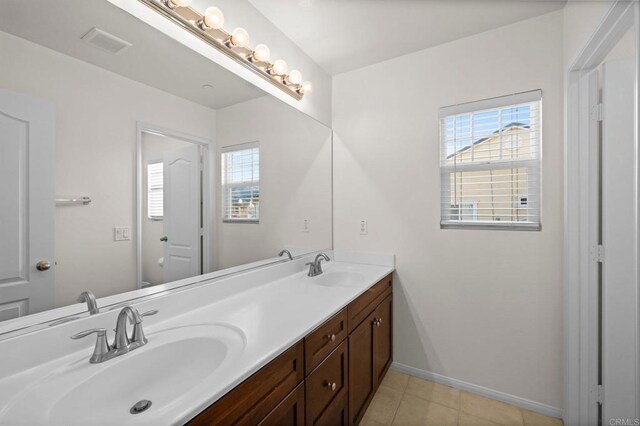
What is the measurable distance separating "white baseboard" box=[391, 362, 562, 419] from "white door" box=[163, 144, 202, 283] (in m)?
1.78

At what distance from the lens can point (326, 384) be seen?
50.1 inches

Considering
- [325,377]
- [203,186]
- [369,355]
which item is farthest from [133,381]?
[369,355]

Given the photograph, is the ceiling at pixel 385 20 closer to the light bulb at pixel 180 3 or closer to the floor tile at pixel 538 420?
the light bulb at pixel 180 3

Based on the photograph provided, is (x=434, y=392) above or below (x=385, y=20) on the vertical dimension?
below

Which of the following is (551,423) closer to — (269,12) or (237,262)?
(237,262)

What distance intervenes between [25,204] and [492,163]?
2.32m

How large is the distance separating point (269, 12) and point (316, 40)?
40 centimetres

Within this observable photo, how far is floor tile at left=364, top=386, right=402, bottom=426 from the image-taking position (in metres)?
1.76

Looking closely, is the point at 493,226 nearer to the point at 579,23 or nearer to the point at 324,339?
the point at 579,23

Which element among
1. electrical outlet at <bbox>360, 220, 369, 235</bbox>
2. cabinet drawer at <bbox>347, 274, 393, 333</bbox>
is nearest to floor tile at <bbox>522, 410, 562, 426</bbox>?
cabinet drawer at <bbox>347, 274, 393, 333</bbox>

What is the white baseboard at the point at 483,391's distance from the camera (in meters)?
1.78

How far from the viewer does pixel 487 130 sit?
6.34 feet

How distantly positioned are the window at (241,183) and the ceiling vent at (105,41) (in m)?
0.58

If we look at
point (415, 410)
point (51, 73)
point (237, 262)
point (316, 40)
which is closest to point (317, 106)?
point (316, 40)
